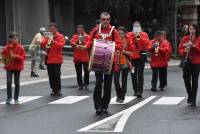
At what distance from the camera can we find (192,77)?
14008 millimetres

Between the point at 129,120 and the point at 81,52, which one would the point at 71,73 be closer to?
the point at 81,52

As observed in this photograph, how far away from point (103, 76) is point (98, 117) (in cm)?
91

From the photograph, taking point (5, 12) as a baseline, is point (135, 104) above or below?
below

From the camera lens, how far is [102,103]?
1311cm

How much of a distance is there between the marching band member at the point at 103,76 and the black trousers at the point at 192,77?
66.8 inches

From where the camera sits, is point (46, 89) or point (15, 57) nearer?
point (15, 57)

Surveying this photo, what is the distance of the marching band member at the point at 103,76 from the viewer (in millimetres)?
12984

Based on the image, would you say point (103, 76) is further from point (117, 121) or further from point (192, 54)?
point (192, 54)

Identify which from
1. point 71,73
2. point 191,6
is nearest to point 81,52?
point 71,73

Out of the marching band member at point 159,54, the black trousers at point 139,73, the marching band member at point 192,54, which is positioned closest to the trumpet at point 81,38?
the marching band member at point 159,54

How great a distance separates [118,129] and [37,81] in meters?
11.2

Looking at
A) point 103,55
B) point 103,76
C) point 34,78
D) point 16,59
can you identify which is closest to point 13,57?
point 16,59

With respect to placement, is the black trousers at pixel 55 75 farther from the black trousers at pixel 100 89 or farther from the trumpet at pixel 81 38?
the black trousers at pixel 100 89

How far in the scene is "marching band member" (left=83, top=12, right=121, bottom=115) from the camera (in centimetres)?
1298
